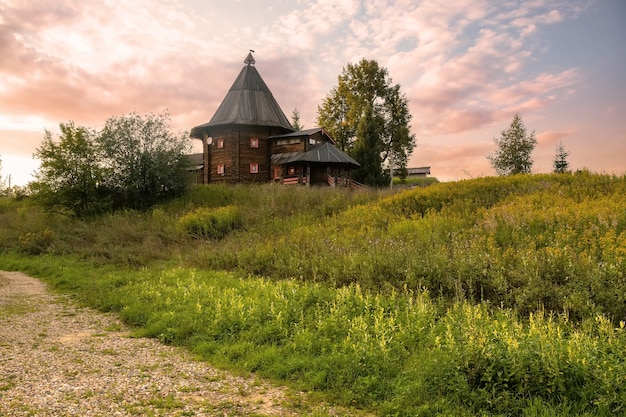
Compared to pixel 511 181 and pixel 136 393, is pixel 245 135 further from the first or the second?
pixel 136 393

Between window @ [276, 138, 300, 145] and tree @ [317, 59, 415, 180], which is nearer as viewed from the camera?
window @ [276, 138, 300, 145]

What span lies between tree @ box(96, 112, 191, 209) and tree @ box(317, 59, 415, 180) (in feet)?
83.7

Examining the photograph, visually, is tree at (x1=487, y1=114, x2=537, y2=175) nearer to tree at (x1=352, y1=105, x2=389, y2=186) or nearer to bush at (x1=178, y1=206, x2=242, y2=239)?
tree at (x1=352, y1=105, x2=389, y2=186)

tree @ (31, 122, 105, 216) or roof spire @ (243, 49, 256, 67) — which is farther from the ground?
roof spire @ (243, 49, 256, 67)

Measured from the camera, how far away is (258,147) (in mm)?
36406

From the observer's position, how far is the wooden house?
35219 millimetres

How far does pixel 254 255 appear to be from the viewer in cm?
1298

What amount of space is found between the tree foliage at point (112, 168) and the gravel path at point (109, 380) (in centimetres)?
1819

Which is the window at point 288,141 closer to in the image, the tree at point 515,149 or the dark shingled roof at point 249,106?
the dark shingled roof at point 249,106

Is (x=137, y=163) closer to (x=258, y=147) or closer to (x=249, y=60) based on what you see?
(x=258, y=147)

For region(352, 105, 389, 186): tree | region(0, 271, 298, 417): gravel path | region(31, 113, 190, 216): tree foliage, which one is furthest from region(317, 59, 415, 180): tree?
region(0, 271, 298, 417): gravel path

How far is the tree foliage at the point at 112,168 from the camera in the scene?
24.4 m

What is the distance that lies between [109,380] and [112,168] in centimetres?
2317

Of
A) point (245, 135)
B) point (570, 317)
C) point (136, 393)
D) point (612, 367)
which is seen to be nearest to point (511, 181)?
point (570, 317)
